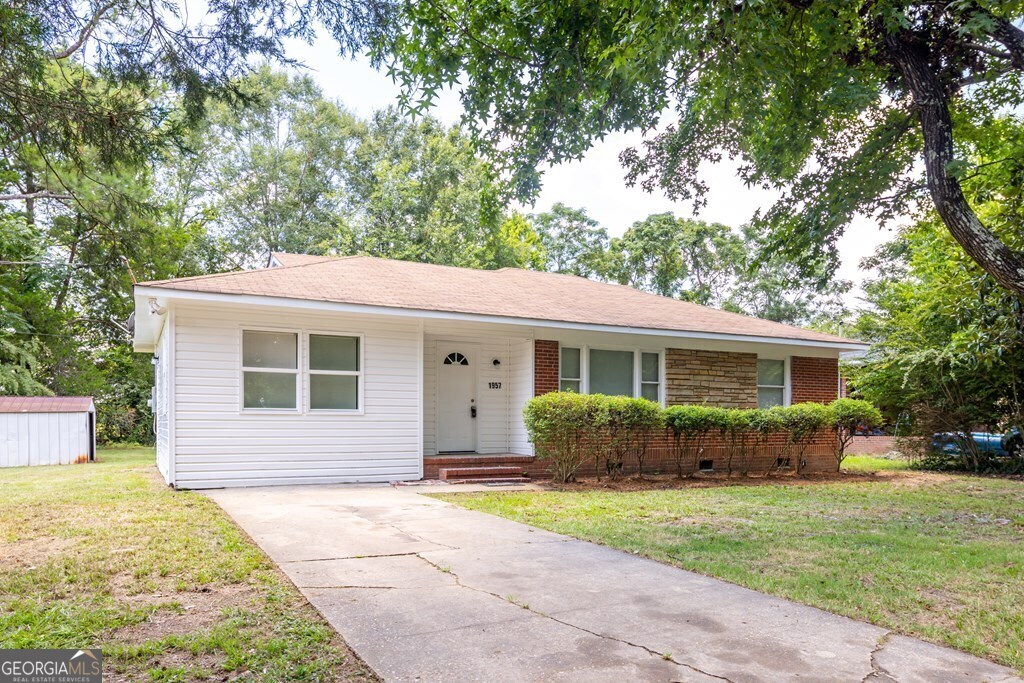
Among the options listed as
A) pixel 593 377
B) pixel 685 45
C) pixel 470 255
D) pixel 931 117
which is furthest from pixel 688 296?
pixel 685 45

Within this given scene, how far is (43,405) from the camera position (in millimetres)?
15969

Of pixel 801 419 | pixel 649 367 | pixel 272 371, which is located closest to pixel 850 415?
pixel 801 419

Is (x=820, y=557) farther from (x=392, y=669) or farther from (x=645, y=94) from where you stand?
(x=645, y=94)

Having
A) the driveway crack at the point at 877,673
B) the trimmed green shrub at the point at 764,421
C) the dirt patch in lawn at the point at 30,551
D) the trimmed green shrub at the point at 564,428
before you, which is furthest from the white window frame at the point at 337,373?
the driveway crack at the point at 877,673

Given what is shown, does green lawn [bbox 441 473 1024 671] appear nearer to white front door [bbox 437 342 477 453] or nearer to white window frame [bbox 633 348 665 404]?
white window frame [bbox 633 348 665 404]

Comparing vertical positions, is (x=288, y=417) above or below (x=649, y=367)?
below

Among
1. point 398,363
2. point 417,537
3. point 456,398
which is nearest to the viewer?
point 417,537

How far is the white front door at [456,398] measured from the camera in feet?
42.0

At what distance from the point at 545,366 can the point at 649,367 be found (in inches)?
94.0

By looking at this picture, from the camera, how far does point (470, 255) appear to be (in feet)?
92.8

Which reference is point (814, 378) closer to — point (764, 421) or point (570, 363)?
point (764, 421)

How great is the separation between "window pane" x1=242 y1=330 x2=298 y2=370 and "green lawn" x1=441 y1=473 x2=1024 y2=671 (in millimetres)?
3387

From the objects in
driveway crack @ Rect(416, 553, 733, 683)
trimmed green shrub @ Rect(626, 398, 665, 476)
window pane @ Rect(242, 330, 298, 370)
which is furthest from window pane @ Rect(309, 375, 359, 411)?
driveway crack @ Rect(416, 553, 733, 683)

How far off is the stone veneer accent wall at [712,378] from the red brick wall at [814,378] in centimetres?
111
